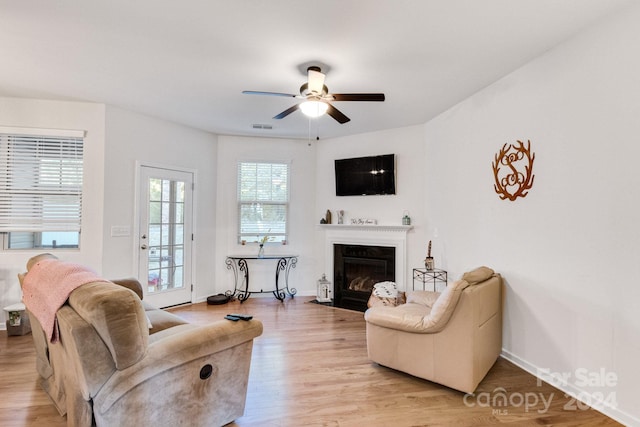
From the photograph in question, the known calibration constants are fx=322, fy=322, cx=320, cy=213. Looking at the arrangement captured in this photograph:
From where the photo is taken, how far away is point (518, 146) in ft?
9.53

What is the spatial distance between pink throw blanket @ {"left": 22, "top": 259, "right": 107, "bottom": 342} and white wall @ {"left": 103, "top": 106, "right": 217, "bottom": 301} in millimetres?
1870

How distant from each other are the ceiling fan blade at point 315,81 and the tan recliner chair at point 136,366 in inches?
75.1

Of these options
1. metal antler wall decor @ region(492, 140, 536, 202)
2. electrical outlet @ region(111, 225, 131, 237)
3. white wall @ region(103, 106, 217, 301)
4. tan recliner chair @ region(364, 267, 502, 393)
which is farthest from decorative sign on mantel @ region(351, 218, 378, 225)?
electrical outlet @ region(111, 225, 131, 237)

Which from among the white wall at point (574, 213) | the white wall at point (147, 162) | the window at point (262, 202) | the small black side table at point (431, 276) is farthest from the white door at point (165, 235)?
the white wall at point (574, 213)

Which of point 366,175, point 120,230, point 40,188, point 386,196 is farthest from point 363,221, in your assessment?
point 40,188

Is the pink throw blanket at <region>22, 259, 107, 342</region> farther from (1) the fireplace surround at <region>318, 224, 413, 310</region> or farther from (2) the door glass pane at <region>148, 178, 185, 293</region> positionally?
(1) the fireplace surround at <region>318, 224, 413, 310</region>

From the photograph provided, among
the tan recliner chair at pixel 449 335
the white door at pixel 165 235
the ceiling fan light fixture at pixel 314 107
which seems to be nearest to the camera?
the tan recliner chair at pixel 449 335

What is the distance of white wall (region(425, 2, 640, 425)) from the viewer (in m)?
2.08

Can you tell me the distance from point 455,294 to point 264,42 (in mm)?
2421

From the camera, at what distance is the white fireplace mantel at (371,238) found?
4641 millimetres

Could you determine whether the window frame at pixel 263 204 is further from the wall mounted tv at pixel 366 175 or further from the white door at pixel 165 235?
the wall mounted tv at pixel 366 175

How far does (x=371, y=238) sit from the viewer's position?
4.89m

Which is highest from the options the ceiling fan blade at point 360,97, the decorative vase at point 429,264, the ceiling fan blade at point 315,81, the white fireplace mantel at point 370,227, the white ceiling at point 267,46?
the white ceiling at point 267,46

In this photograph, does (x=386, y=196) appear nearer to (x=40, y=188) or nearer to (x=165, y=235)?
(x=165, y=235)
